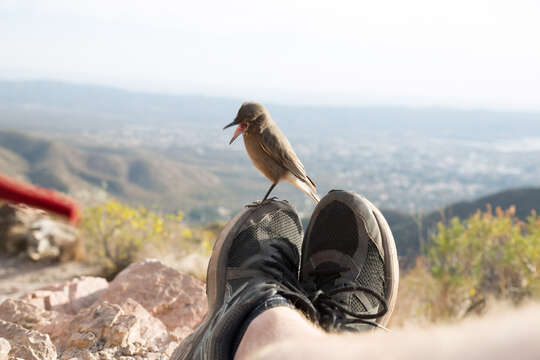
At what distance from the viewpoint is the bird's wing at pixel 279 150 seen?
2.68m

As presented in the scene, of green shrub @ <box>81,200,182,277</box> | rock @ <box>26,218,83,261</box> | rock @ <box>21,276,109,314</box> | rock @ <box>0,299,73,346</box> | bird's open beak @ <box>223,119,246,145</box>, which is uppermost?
bird's open beak @ <box>223,119,246,145</box>

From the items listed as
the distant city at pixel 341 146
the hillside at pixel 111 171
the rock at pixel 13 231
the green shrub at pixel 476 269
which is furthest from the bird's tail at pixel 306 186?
the hillside at pixel 111 171

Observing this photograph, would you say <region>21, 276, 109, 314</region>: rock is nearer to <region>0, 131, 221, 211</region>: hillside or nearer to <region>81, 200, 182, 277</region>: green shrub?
<region>81, 200, 182, 277</region>: green shrub

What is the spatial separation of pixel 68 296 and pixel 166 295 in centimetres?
76

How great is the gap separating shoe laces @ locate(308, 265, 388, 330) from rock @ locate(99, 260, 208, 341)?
983 millimetres

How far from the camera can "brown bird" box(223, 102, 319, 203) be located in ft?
8.82

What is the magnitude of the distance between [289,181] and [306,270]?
0.55m

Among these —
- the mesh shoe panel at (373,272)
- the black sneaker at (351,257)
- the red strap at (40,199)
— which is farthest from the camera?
the mesh shoe panel at (373,272)

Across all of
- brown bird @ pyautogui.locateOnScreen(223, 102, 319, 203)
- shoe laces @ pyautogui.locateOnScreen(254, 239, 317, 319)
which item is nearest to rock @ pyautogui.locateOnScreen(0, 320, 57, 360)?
shoe laces @ pyautogui.locateOnScreen(254, 239, 317, 319)

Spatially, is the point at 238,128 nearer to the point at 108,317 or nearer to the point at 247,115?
the point at 247,115

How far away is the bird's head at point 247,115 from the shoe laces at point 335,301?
0.96m

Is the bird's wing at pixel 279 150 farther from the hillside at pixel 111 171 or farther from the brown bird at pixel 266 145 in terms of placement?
the hillside at pixel 111 171

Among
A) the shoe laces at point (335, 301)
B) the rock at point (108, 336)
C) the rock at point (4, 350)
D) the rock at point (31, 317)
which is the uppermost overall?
the shoe laces at point (335, 301)

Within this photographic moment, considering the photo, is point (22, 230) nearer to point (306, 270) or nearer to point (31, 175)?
point (306, 270)
